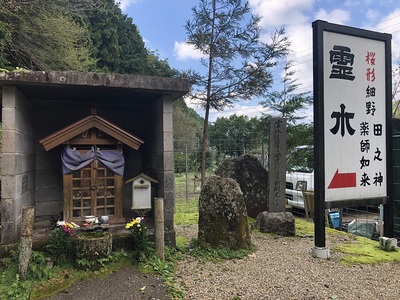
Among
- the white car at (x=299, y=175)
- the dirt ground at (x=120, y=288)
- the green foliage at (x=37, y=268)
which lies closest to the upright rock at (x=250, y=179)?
the white car at (x=299, y=175)

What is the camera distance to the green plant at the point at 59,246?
4004 millimetres

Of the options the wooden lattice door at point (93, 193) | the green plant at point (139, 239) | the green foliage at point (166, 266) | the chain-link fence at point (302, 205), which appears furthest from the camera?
the chain-link fence at point (302, 205)

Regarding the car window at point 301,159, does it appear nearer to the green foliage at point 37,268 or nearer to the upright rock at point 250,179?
the upright rock at point 250,179

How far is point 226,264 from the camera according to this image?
4.48 meters

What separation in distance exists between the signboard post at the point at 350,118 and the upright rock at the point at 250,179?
2.91 meters

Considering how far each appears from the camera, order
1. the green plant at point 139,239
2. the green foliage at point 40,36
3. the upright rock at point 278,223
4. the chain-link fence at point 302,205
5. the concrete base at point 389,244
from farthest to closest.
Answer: the green foliage at point 40,36 < the chain-link fence at point 302,205 < the upright rock at point 278,223 < the concrete base at point 389,244 < the green plant at point 139,239

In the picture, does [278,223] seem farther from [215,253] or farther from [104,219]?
[104,219]

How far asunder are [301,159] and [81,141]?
7.98m

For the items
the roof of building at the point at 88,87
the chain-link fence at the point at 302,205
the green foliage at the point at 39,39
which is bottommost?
the chain-link fence at the point at 302,205

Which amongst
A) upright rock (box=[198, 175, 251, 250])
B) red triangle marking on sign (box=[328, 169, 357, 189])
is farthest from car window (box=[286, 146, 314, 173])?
upright rock (box=[198, 175, 251, 250])

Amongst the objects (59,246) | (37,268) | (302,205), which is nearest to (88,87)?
(59,246)

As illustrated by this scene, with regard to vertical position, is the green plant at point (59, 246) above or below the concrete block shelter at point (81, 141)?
below

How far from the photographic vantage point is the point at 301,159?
10625 millimetres

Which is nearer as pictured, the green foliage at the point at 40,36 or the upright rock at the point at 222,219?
the upright rock at the point at 222,219
